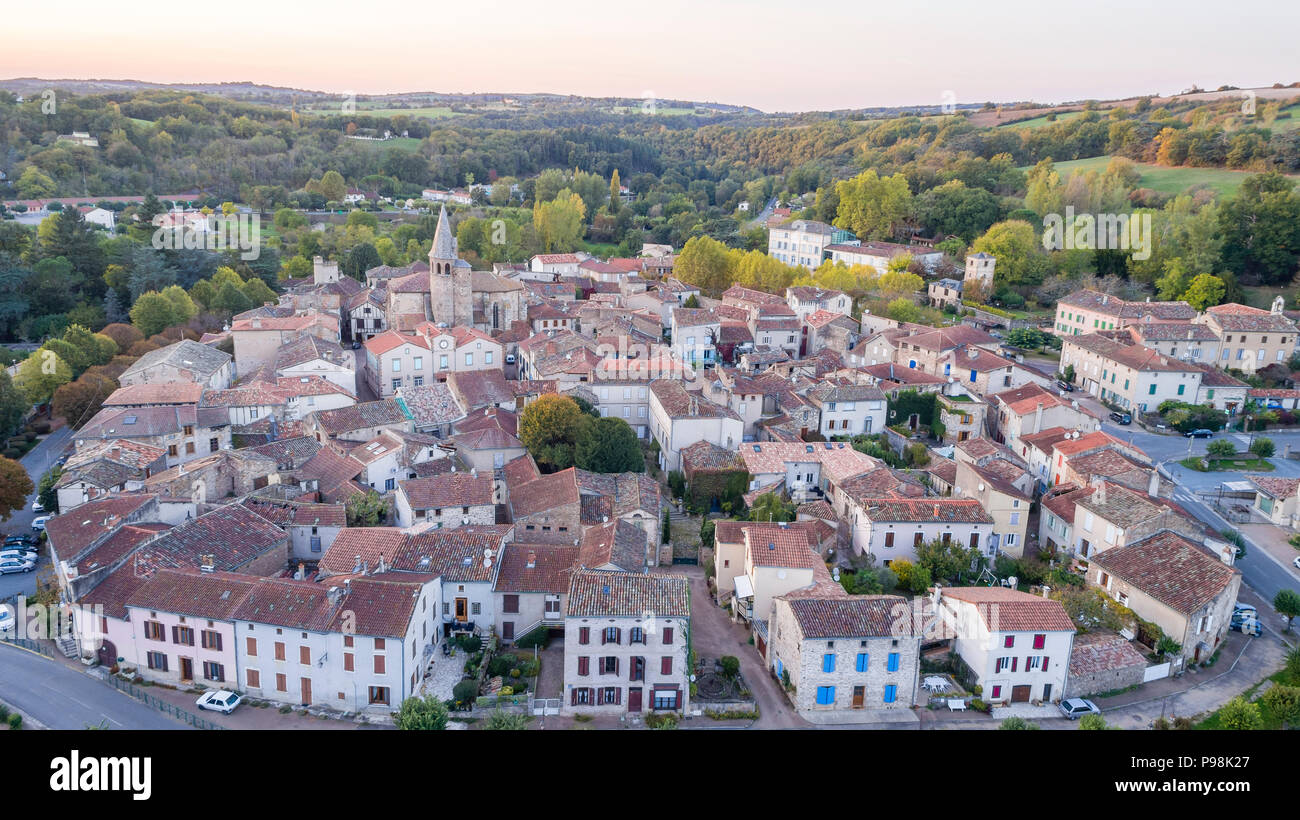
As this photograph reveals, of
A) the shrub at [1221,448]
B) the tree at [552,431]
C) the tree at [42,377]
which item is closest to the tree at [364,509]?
the tree at [552,431]

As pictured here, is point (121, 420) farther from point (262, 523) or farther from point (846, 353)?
point (846, 353)

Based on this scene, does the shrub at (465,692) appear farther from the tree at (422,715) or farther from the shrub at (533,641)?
the shrub at (533,641)

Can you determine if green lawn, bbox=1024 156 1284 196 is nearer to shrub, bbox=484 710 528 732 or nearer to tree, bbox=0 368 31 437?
shrub, bbox=484 710 528 732

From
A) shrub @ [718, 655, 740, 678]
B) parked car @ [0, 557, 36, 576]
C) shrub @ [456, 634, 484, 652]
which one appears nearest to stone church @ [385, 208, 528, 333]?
parked car @ [0, 557, 36, 576]

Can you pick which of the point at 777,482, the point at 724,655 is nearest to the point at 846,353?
the point at 777,482

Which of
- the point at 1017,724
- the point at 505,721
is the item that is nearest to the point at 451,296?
the point at 505,721

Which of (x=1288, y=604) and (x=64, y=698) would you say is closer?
(x=64, y=698)

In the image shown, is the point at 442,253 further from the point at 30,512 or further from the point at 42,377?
the point at 30,512
